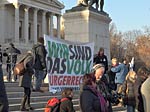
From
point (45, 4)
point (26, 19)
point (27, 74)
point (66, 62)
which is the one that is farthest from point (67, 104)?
point (45, 4)

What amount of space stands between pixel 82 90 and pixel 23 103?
496 cm

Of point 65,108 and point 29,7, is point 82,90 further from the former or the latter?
point 29,7

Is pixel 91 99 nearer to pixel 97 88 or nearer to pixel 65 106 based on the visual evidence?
pixel 97 88

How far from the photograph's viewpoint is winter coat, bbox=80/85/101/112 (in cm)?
573

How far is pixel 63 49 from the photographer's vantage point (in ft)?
39.5

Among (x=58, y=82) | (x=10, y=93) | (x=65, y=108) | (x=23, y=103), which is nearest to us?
(x=65, y=108)

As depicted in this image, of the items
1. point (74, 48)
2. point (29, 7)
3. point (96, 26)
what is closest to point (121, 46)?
point (29, 7)

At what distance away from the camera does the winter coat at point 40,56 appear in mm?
12141

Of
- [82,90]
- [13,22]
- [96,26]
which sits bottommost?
[82,90]

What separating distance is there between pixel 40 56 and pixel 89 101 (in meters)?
6.64

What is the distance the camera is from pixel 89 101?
18.8 ft

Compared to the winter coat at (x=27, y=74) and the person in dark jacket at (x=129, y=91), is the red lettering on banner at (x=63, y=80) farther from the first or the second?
the person in dark jacket at (x=129, y=91)

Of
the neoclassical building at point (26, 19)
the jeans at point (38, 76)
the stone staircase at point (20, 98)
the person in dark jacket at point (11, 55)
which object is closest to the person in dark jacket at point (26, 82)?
the stone staircase at point (20, 98)


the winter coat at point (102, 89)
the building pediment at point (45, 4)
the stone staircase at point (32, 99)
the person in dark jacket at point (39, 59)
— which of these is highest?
the building pediment at point (45, 4)
